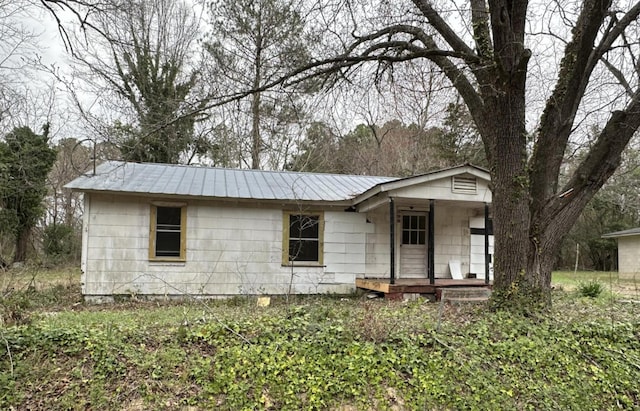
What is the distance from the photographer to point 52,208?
1927 cm

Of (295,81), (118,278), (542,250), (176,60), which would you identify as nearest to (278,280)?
(118,278)

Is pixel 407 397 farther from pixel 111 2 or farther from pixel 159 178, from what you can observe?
pixel 159 178

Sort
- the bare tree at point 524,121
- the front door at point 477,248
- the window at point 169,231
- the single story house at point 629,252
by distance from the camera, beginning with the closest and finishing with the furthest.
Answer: the bare tree at point 524,121 < the window at point 169,231 < the front door at point 477,248 < the single story house at point 629,252

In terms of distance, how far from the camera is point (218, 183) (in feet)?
35.4

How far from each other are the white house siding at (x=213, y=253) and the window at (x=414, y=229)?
1.07 metres

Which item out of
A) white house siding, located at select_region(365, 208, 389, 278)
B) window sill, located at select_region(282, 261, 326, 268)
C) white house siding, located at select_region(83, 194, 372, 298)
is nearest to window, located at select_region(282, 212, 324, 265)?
window sill, located at select_region(282, 261, 326, 268)

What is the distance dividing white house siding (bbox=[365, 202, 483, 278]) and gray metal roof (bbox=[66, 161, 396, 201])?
3.70 ft

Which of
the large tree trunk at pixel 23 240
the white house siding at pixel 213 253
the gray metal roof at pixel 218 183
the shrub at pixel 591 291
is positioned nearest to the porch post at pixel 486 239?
the shrub at pixel 591 291

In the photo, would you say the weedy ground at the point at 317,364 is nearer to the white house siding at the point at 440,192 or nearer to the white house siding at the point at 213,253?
the white house siding at the point at 213,253

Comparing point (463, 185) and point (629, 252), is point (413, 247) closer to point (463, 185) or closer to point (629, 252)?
point (463, 185)

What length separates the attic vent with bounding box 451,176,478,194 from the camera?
9805 mm

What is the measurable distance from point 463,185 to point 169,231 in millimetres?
6943

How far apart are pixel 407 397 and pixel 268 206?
7053 mm

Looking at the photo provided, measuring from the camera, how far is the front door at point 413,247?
11.3 meters
